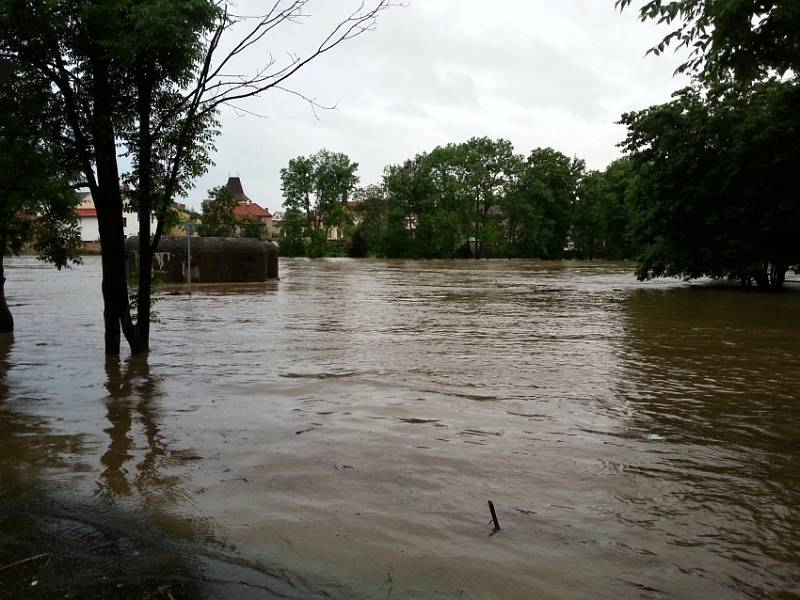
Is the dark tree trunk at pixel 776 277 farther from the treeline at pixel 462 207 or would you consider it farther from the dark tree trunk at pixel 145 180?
the treeline at pixel 462 207

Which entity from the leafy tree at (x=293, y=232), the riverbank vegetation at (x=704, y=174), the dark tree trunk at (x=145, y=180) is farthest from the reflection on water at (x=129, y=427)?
the leafy tree at (x=293, y=232)

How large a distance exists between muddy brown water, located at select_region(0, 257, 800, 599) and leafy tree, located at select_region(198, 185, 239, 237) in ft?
219

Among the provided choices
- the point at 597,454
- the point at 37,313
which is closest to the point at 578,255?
the point at 37,313

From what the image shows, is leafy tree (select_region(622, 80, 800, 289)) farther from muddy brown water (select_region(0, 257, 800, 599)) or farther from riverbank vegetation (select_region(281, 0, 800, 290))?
muddy brown water (select_region(0, 257, 800, 599))

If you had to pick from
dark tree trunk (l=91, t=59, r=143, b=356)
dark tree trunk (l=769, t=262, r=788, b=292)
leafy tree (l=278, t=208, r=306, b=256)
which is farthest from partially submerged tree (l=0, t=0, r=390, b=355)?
leafy tree (l=278, t=208, r=306, b=256)

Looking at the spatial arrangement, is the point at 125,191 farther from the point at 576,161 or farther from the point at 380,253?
the point at 576,161

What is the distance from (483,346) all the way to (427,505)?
6.05 meters

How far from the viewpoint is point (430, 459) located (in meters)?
4.44

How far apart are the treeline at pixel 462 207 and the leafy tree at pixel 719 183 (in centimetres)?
4941

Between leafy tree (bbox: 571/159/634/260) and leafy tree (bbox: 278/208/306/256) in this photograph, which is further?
leafy tree (bbox: 278/208/306/256)

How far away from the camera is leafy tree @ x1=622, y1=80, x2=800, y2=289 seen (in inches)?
790

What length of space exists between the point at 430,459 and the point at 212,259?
68.0ft

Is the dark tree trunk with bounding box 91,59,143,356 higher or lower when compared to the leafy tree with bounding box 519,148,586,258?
lower

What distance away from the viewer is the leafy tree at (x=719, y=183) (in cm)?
2006
